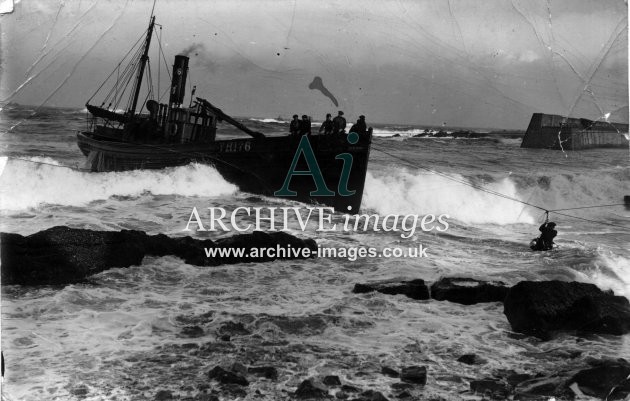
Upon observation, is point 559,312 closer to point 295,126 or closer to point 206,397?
point 206,397

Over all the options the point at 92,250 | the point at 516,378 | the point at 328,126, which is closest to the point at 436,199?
the point at 328,126

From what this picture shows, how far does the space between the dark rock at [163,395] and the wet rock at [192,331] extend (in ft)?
4.44

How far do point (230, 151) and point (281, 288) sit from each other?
5.51 m

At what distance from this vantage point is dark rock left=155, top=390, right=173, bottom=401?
6.00 m

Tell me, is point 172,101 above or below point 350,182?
above

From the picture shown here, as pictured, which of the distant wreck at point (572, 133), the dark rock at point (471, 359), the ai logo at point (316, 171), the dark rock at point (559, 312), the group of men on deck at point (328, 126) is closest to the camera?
the dark rock at point (471, 359)

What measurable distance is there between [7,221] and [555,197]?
1352cm

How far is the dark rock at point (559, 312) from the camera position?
25.8ft

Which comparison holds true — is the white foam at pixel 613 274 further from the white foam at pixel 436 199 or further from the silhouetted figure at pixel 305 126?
the silhouetted figure at pixel 305 126

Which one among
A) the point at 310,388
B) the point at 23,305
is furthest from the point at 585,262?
the point at 23,305

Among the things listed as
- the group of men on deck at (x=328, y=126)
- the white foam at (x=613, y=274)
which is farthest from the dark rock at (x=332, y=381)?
the white foam at (x=613, y=274)

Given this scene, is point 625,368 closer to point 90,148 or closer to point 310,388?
point 310,388

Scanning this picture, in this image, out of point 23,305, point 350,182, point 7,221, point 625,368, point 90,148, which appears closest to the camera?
point 625,368

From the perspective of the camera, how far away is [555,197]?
15922 millimetres
